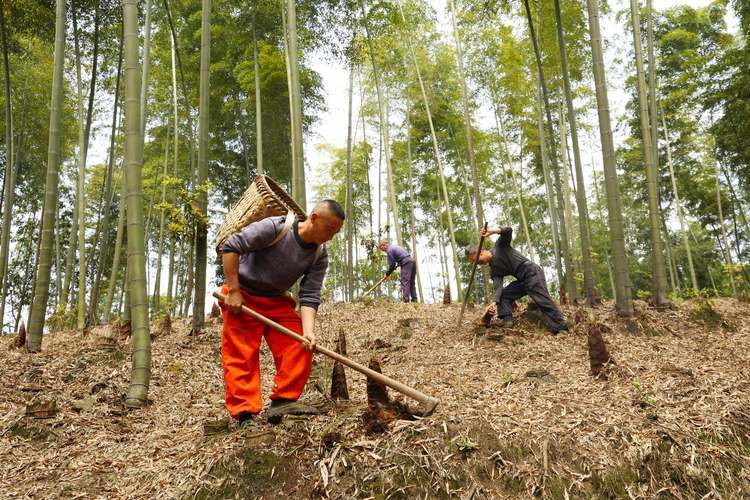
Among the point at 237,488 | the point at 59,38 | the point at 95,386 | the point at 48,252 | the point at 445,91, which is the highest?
the point at 445,91

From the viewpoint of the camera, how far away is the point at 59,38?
179 inches

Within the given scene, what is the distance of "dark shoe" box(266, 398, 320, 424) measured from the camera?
262cm

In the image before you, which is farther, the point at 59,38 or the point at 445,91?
the point at 445,91

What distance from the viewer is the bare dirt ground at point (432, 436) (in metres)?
2.12

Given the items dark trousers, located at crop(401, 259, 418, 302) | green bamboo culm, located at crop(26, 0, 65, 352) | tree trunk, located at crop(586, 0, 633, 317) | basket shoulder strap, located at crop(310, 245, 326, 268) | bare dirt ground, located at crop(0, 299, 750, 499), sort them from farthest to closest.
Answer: dark trousers, located at crop(401, 259, 418, 302), tree trunk, located at crop(586, 0, 633, 317), green bamboo culm, located at crop(26, 0, 65, 352), basket shoulder strap, located at crop(310, 245, 326, 268), bare dirt ground, located at crop(0, 299, 750, 499)

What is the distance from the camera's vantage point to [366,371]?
241 cm

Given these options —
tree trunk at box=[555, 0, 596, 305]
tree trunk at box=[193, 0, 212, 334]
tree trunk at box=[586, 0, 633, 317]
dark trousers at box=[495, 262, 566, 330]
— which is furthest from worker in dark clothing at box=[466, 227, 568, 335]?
tree trunk at box=[193, 0, 212, 334]

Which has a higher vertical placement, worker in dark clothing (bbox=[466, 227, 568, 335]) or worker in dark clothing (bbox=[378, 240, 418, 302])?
worker in dark clothing (bbox=[378, 240, 418, 302])

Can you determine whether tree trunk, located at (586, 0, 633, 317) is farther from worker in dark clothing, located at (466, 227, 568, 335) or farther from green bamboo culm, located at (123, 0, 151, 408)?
green bamboo culm, located at (123, 0, 151, 408)

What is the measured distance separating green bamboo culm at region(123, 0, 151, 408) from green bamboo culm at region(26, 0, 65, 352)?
5.60ft

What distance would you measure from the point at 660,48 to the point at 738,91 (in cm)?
402

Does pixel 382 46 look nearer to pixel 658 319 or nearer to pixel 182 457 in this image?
pixel 658 319

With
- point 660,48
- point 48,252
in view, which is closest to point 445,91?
point 660,48

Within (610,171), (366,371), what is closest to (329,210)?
(366,371)
